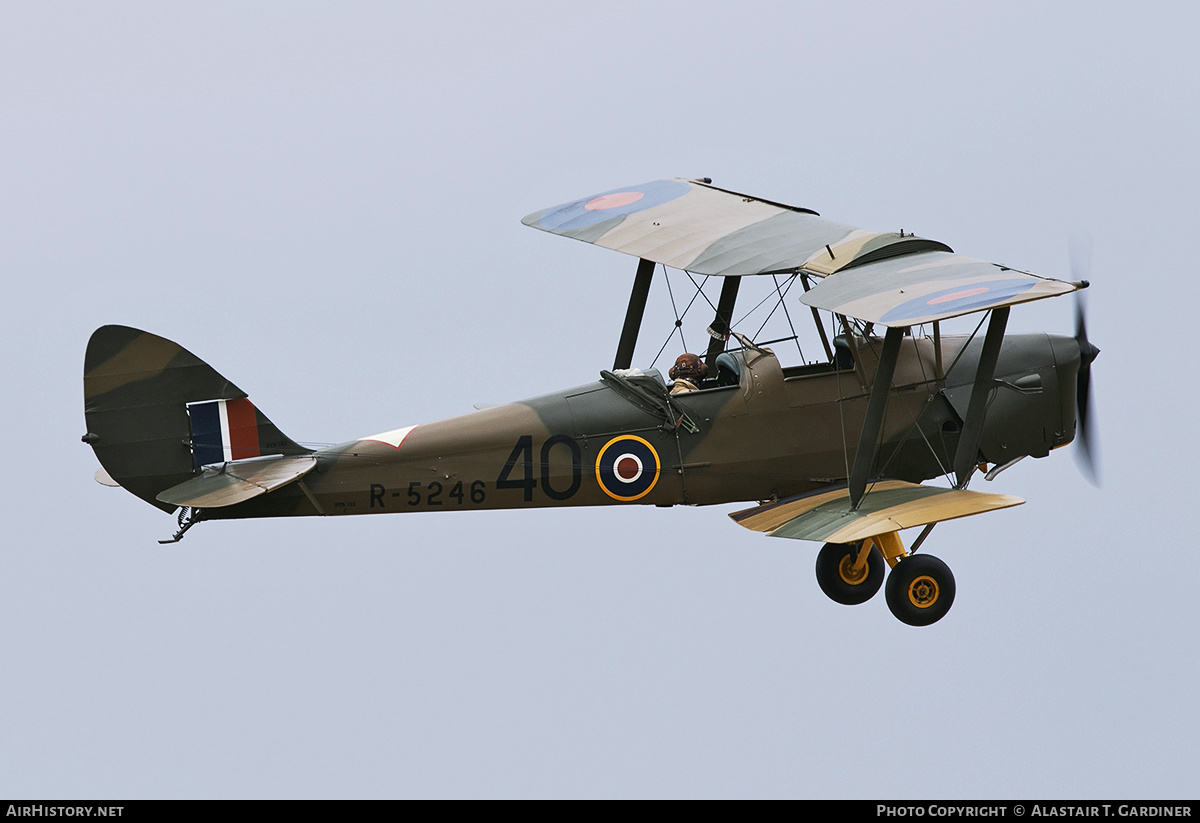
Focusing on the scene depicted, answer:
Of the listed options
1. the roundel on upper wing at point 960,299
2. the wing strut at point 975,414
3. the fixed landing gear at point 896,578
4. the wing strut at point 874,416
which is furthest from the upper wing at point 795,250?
the fixed landing gear at point 896,578

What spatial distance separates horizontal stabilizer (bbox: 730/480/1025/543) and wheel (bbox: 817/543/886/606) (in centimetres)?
49

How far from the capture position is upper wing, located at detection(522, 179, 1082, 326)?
12320mm

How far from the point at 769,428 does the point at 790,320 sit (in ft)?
2.90

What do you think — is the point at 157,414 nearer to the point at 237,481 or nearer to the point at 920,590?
the point at 237,481

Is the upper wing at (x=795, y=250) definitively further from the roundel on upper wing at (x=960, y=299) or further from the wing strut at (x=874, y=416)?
the wing strut at (x=874, y=416)

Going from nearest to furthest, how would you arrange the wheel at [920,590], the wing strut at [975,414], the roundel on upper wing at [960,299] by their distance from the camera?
the roundel on upper wing at [960,299] → the wing strut at [975,414] → the wheel at [920,590]

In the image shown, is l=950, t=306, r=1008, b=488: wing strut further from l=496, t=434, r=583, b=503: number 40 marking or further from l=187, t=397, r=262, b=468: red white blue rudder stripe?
l=187, t=397, r=262, b=468: red white blue rudder stripe

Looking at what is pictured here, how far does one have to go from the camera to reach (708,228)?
48.5 feet

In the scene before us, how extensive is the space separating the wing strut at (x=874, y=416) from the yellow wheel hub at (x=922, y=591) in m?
0.66

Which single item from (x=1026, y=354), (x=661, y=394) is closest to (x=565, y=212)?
(x=661, y=394)

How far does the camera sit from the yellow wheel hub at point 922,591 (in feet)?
43.7

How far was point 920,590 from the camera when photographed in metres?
13.3

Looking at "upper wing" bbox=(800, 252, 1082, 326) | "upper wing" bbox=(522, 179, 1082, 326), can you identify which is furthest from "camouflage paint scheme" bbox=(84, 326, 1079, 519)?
"upper wing" bbox=(800, 252, 1082, 326)

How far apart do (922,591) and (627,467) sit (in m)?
2.09
